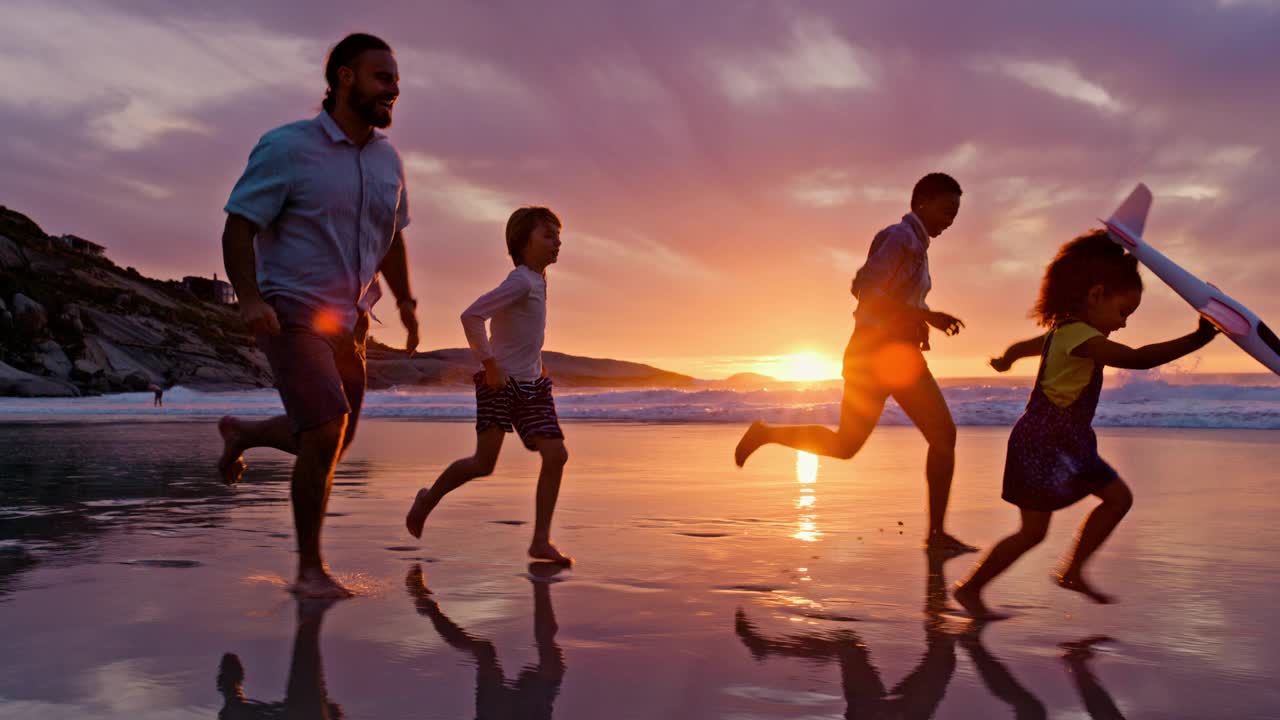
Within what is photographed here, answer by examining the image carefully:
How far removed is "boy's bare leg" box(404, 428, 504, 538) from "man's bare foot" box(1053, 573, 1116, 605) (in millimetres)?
2525

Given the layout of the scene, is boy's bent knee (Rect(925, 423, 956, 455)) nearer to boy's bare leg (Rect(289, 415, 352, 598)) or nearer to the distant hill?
boy's bare leg (Rect(289, 415, 352, 598))

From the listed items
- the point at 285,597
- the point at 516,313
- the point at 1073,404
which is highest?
the point at 516,313

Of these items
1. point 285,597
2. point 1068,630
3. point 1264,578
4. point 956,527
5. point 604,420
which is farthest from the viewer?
point 604,420

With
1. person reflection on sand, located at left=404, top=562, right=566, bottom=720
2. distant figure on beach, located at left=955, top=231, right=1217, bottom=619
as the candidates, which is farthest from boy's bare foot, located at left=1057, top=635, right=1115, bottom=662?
person reflection on sand, located at left=404, top=562, right=566, bottom=720

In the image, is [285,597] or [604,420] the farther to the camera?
[604,420]

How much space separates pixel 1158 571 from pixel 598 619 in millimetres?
2484

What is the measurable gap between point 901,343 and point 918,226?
0.64 metres

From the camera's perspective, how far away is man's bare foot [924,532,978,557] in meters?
5.20

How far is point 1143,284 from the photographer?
4.14m

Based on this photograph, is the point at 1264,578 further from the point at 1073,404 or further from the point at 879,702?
the point at 879,702

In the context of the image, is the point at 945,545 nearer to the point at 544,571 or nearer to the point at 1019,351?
the point at 1019,351

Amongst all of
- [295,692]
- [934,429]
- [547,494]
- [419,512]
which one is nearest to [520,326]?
[547,494]

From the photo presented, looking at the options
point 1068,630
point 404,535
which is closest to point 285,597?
point 404,535

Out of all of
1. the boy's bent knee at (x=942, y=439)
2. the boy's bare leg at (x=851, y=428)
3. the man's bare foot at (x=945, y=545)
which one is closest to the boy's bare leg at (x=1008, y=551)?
the man's bare foot at (x=945, y=545)
